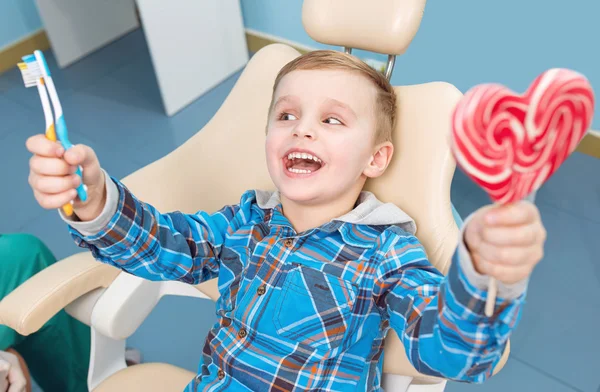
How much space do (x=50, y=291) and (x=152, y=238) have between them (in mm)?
220

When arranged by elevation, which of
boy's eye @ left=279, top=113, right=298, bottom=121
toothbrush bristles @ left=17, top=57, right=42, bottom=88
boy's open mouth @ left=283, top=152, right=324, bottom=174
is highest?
toothbrush bristles @ left=17, top=57, right=42, bottom=88

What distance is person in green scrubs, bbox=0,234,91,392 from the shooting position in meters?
1.29

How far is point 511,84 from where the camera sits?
2.12 m

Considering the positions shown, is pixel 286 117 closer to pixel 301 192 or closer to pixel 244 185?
pixel 301 192

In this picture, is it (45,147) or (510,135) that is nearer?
(510,135)

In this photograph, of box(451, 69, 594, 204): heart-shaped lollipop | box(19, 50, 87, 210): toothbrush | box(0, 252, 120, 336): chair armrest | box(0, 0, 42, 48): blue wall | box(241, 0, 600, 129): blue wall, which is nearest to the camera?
box(451, 69, 594, 204): heart-shaped lollipop

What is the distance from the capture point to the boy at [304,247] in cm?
90

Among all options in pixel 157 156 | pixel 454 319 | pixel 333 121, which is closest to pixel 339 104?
pixel 333 121

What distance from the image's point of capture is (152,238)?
3.14ft

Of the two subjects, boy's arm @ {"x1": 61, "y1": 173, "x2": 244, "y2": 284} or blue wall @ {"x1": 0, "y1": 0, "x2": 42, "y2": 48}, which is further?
blue wall @ {"x1": 0, "y1": 0, "x2": 42, "y2": 48}

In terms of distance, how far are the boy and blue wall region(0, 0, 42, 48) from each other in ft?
8.20

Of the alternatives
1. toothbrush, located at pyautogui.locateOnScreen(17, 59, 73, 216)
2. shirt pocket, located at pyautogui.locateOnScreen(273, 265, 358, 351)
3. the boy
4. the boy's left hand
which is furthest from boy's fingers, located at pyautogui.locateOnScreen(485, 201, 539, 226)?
toothbrush, located at pyautogui.locateOnScreen(17, 59, 73, 216)

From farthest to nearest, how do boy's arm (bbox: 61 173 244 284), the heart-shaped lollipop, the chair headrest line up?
the chair headrest → boy's arm (bbox: 61 173 244 284) → the heart-shaped lollipop

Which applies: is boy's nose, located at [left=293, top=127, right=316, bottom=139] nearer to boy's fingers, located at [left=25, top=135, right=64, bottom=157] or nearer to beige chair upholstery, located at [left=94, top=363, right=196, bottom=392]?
boy's fingers, located at [left=25, top=135, right=64, bottom=157]
